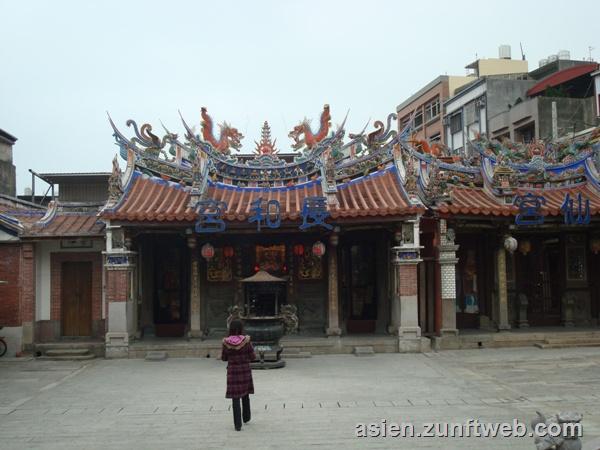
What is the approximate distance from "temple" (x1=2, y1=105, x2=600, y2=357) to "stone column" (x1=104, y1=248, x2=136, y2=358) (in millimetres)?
35

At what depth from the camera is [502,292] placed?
16.6 metres

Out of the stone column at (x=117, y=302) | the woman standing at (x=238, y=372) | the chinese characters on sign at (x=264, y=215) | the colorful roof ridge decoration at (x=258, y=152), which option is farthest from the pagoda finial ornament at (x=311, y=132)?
the woman standing at (x=238, y=372)

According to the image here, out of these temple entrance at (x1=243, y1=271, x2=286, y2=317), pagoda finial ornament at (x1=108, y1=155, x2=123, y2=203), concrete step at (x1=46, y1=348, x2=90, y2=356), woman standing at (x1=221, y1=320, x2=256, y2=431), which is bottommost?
concrete step at (x1=46, y1=348, x2=90, y2=356)

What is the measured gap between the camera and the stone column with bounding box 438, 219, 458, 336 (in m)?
15.6

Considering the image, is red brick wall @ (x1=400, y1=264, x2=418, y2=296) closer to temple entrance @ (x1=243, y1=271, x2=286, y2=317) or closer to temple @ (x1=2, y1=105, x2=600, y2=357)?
temple @ (x1=2, y1=105, x2=600, y2=357)

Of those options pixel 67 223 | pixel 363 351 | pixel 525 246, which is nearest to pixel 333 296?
pixel 363 351

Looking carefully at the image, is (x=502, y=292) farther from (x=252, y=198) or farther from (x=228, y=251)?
(x=228, y=251)

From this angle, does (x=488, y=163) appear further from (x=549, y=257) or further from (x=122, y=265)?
Answer: (x=122, y=265)

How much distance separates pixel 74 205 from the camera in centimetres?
1719

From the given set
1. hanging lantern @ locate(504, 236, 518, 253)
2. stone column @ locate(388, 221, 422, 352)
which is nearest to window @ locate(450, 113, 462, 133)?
hanging lantern @ locate(504, 236, 518, 253)

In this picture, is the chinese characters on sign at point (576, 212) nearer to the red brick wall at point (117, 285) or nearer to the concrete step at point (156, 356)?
the concrete step at point (156, 356)

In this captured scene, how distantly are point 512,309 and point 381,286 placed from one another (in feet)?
12.9

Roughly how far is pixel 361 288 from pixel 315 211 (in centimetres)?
392

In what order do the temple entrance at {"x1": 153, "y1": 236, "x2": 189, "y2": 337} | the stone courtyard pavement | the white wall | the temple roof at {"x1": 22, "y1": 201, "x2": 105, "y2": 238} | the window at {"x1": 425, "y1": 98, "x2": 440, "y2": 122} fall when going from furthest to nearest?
the window at {"x1": 425, "y1": 98, "x2": 440, "y2": 122} < the temple entrance at {"x1": 153, "y1": 236, "x2": 189, "y2": 337} < the white wall < the temple roof at {"x1": 22, "y1": 201, "x2": 105, "y2": 238} < the stone courtyard pavement
